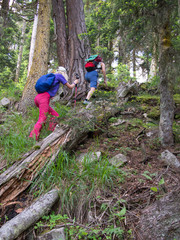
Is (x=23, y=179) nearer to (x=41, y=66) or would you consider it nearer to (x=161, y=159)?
(x=161, y=159)

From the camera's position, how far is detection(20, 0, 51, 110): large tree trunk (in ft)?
19.6

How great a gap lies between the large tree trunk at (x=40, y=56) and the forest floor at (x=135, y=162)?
298cm

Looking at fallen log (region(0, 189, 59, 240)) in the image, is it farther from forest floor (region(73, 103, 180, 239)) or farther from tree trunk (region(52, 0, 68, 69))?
tree trunk (region(52, 0, 68, 69))

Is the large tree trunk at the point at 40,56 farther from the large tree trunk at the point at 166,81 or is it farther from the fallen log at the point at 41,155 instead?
the large tree trunk at the point at 166,81

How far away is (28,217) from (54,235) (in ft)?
1.42

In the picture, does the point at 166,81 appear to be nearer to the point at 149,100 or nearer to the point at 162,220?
the point at 149,100

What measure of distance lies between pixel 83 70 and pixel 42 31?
2.28 meters

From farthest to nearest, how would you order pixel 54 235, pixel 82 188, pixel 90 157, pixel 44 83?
pixel 44 83
pixel 90 157
pixel 82 188
pixel 54 235

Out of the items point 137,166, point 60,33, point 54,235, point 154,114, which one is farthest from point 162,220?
point 60,33

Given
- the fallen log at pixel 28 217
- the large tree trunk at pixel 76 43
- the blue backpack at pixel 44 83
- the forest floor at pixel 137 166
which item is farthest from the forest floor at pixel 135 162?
the large tree trunk at pixel 76 43

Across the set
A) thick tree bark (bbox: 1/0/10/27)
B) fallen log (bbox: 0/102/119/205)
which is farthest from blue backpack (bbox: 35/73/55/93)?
thick tree bark (bbox: 1/0/10/27)

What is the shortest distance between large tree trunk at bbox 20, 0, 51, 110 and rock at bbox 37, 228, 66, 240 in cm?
460

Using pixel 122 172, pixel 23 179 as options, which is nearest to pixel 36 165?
pixel 23 179

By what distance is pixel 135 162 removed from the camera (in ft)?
11.2
